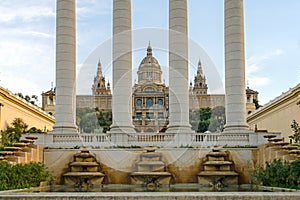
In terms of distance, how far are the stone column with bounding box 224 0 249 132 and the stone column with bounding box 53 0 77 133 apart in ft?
46.5

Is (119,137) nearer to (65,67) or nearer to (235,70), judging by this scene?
(65,67)

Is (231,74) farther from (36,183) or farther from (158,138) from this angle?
(36,183)

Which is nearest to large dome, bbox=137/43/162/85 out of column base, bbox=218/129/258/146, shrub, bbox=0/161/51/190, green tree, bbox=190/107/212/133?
green tree, bbox=190/107/212/133

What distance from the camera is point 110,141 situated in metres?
43.6

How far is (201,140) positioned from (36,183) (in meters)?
16.5

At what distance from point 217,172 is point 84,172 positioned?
9.98 m

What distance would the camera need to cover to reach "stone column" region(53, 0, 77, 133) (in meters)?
45.2

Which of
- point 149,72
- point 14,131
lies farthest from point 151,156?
point 149,72

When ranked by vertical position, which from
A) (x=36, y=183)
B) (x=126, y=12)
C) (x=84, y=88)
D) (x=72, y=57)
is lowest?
(x=36, y=183)

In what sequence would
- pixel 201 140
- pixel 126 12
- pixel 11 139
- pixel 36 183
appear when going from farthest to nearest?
pixel 11 139 → pixel 126 12 → pixel 201 140 → pixel 36 183

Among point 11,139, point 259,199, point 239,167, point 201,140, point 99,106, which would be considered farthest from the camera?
point 99,106

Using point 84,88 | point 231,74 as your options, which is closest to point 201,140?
point 231,74

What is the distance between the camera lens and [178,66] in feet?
151

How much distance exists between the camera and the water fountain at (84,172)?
36875 millimetres
